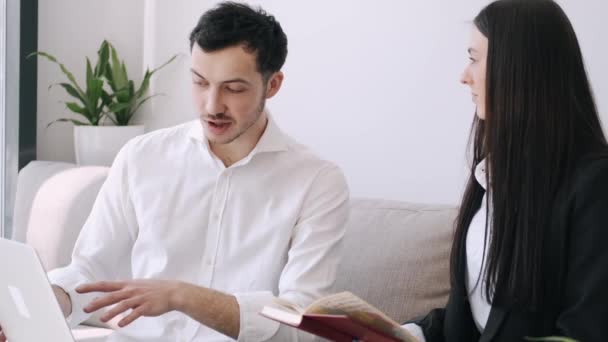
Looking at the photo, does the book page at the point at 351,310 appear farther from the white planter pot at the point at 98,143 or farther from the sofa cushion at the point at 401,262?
the white planter pot at the point at 98,143

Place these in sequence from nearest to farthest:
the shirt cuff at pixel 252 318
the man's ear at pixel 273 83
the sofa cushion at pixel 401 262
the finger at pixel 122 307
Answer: the finger at pixel 122 307
the shirt cuff at pixel 252 318
the man's ear at pixel 273 83
the sofa cushion at pixel 401 262

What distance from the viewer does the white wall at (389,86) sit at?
268 cm

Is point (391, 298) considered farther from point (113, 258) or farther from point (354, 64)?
point (354, 64)

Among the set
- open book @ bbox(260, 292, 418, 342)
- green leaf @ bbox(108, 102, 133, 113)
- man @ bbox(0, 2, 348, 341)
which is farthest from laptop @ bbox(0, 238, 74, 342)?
green leaf @ bbox(108, 102, 133, 113)

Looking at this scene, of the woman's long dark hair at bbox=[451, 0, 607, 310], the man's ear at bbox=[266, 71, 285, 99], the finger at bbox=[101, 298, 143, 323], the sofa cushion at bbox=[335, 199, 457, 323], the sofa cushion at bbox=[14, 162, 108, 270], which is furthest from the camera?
the sofa cushion at bbox=[14, 162, 108, 270]

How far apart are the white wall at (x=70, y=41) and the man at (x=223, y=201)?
1.29 meters

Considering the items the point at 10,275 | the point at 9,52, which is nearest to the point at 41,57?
the point at 9,52

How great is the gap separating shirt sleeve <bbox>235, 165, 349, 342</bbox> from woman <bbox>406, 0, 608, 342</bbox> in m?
0.41

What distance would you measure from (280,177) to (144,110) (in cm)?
155

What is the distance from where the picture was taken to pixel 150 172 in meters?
2.14

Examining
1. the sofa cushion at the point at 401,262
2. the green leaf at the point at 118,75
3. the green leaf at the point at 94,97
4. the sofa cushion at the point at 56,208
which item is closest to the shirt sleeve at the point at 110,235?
the sofa cushion at the point at 401,262

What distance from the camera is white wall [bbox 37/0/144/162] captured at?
3305 mm

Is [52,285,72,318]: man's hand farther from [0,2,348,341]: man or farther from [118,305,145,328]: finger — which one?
[118,305,145,328]: finger

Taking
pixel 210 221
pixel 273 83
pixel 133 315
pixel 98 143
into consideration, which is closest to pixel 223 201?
pixel 210 221
